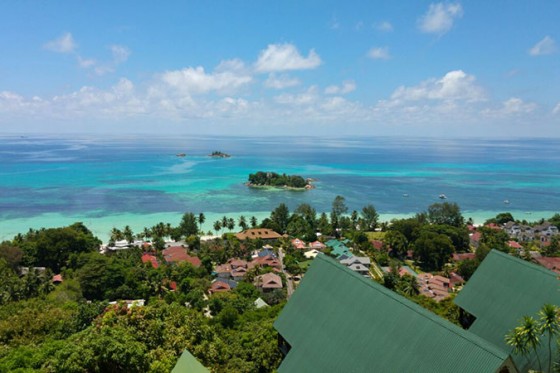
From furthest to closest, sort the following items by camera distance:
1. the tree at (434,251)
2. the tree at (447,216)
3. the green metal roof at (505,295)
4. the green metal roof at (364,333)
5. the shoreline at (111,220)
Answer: the tree at (447,216) → the shoreline at (111,220) → the tree at (434,251) → the green metal roof at (505,295) → the green metal roof at (364,333)

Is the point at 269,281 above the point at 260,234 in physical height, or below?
above

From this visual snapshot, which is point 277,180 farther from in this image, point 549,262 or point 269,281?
point 549,262

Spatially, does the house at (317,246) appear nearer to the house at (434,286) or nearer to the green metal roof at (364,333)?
the house at (434,286)

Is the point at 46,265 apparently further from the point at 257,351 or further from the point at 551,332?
the point at 551,332

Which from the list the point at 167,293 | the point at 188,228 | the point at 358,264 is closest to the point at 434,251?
the point at 358,264

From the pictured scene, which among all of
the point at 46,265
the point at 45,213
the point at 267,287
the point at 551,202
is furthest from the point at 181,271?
the point at 551,202

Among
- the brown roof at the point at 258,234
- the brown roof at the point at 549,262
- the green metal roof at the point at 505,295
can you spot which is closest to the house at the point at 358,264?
the brown roof at the point at 258,234
